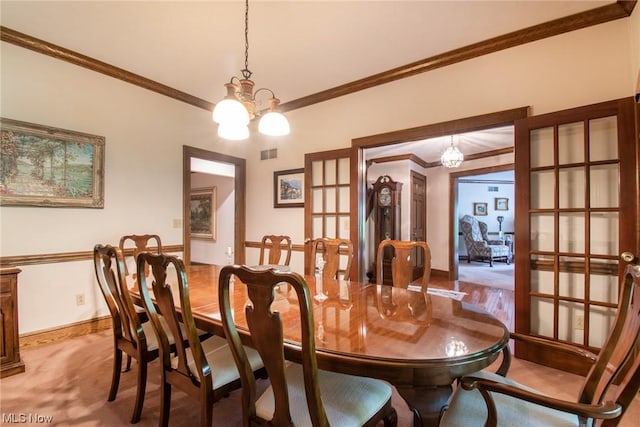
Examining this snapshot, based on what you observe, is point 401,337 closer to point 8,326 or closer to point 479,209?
point 8,326

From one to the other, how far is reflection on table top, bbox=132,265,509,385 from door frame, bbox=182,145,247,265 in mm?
2164

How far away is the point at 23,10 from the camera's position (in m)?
2.26

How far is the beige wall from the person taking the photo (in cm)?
231

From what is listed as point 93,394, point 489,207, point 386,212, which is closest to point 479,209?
point 489,207

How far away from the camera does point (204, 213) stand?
6.50 m

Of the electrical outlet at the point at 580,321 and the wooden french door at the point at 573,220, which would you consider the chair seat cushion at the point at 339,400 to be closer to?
the wooden french door at the point at 573,220

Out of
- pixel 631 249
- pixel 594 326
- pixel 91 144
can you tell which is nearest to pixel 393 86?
pixel 631 249

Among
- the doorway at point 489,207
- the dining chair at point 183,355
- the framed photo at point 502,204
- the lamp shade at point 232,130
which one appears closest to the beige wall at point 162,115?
the lamp shade at point 232,130

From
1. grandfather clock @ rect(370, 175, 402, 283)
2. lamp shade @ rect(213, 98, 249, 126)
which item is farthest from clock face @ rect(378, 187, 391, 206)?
lamp shade @ rect(213, 98, 249, 126)

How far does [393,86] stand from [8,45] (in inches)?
141

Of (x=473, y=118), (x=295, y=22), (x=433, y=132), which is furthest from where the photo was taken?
(x=433, y=132)

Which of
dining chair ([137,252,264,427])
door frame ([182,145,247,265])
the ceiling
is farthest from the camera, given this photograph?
door frame ([182,145,247,265])

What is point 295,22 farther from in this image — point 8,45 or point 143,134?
point 8,45

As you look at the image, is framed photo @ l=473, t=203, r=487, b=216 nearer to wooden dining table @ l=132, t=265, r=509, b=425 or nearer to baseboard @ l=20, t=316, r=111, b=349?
wooden dining table @ l=132, t=265, r=509, b=425
